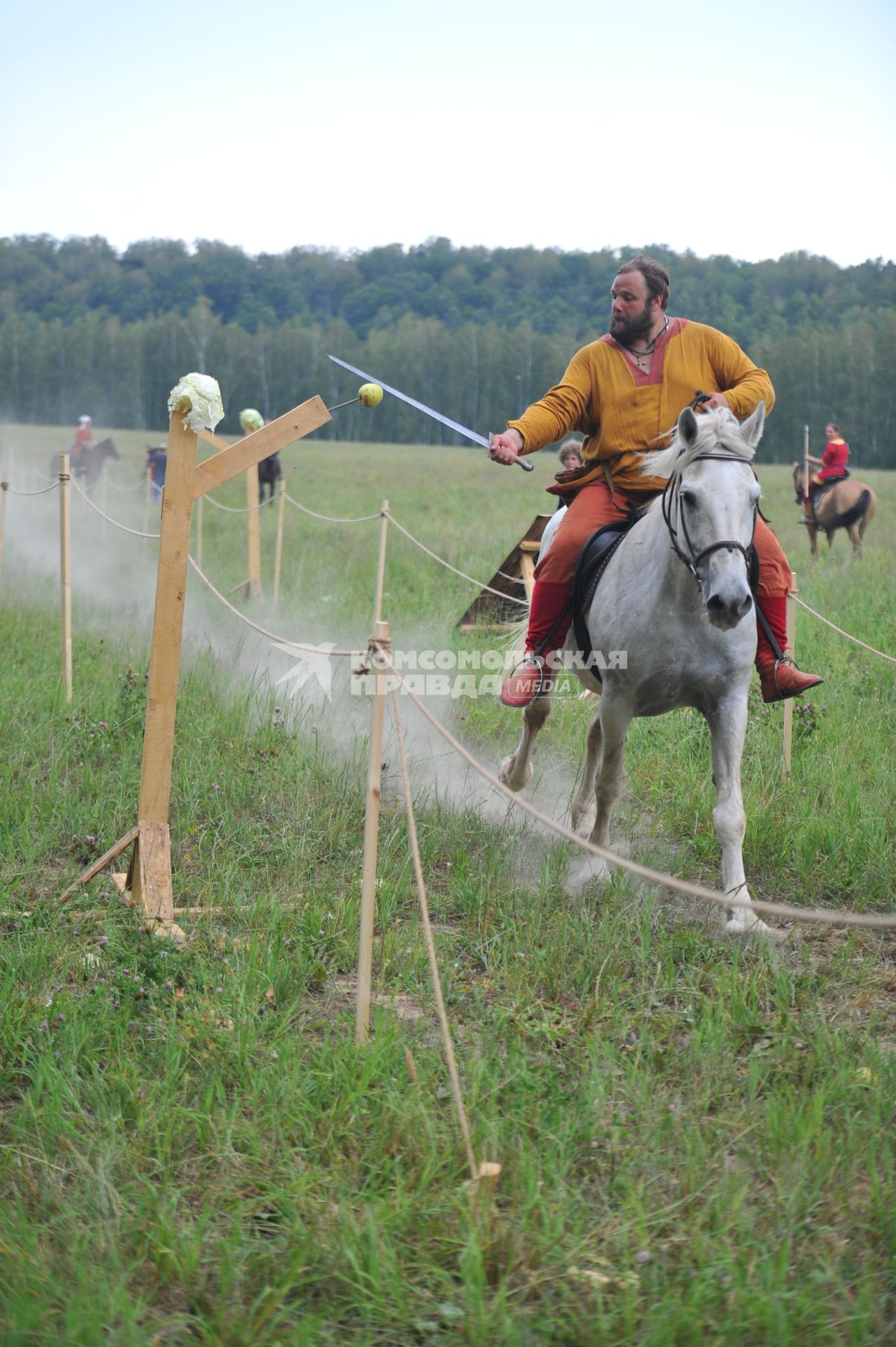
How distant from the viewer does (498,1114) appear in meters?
3.21

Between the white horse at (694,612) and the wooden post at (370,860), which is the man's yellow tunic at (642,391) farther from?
the wooden post at (370,860)

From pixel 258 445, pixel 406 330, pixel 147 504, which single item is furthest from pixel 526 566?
pixel 406 330

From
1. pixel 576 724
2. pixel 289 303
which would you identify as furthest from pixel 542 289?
pixel 576 724

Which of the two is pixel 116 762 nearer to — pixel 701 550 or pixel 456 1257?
pixel 701 550

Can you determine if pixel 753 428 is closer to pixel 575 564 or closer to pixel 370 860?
pixel 575 564

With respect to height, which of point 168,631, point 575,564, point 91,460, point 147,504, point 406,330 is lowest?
point 147,504

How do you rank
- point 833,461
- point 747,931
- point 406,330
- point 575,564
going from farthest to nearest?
point 406,330, point 833,461, point 575,564, point 747,931

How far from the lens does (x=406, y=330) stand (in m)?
75.7

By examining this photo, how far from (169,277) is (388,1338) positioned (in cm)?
9399

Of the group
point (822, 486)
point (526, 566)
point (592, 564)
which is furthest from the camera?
point (822, 486)

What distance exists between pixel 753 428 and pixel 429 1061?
8.61 feet

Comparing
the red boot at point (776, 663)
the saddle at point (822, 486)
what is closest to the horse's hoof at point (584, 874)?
the red boot at point (776, 663)

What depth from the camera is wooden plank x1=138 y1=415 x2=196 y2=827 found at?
449 cm

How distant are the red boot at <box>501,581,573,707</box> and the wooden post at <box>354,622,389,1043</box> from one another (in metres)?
2.22
